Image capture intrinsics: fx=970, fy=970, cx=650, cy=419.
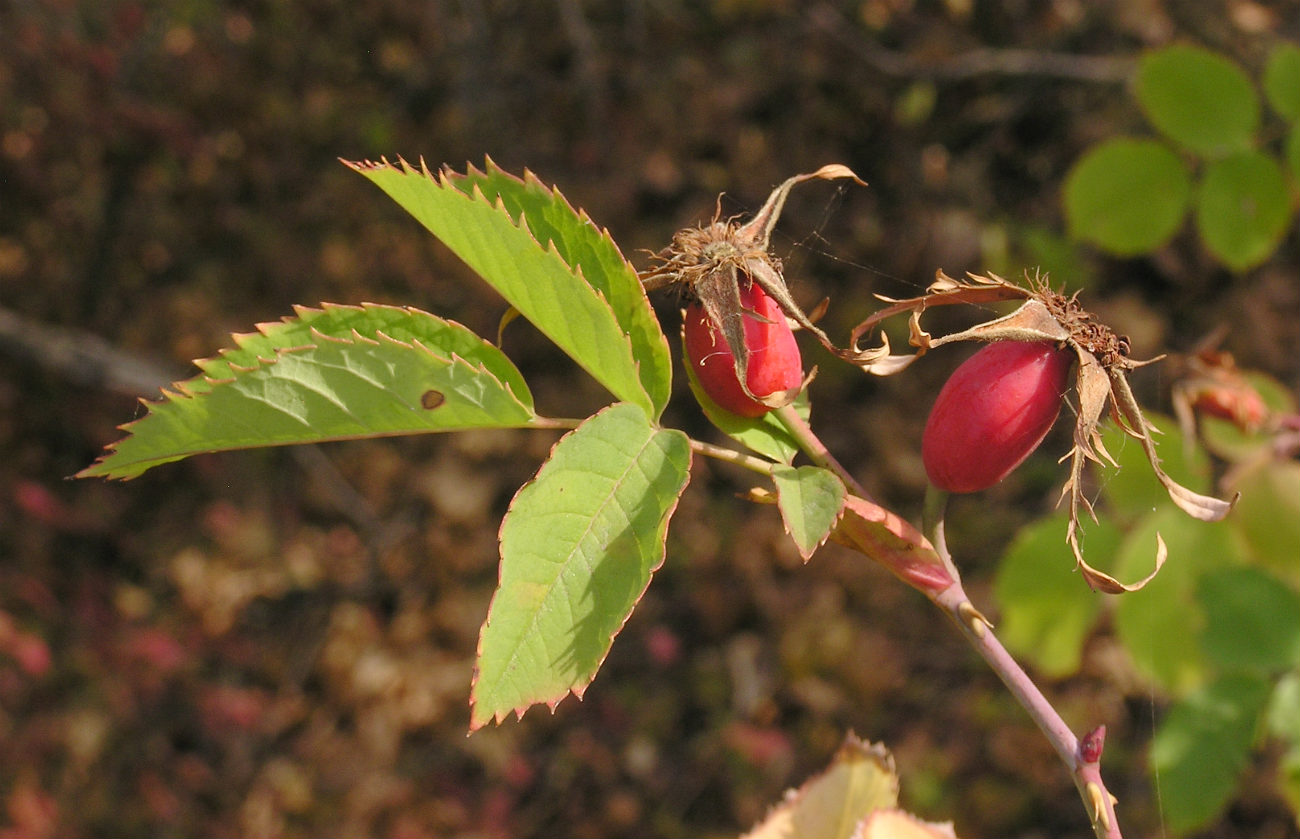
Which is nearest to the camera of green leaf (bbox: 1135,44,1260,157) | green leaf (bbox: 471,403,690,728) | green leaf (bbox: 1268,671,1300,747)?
green leaf (bbox: 471,403,690,728)

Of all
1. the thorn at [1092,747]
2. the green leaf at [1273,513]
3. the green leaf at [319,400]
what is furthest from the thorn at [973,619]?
the green leaf at [1273,513]

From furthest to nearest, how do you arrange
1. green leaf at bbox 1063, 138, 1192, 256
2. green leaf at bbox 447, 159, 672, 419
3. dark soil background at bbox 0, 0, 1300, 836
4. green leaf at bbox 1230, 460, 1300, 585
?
1. dark soil background at bbox 0, 0, 1300, 836
2. green leaf at bbox 1063, 138, 1192, 256
3. green leaf at bbox 1230, 460, 1300, 585
4. green leaf at bbox 447, 159, 672, 419

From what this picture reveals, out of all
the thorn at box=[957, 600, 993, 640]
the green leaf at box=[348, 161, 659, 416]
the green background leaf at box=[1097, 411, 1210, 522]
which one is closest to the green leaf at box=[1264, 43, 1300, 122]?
the green background leaf at box=[1097, 411, 1210, 522]

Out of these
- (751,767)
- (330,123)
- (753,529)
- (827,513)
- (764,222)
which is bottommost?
(751,767)

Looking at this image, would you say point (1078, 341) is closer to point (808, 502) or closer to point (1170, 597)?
point (808, 502)

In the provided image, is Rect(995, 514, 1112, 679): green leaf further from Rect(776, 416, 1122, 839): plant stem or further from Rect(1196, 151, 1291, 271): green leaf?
Rect(776, 416, 1122, 839): plant stem

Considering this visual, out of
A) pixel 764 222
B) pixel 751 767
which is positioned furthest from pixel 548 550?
pixel 751 767

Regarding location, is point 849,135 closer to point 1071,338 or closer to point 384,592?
point 384,592
